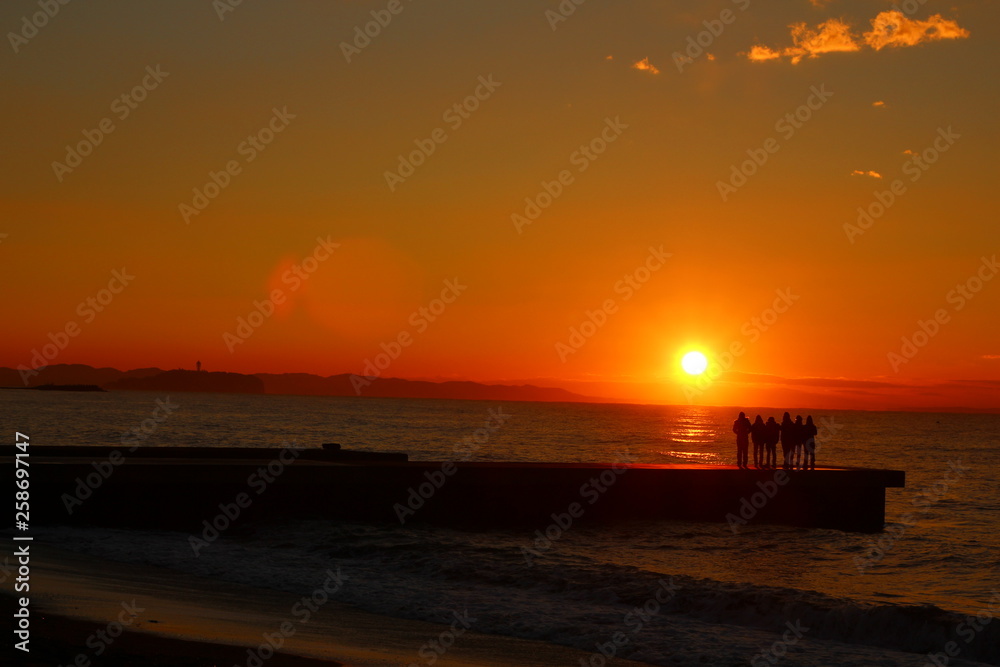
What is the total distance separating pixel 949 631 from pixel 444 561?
402 inches

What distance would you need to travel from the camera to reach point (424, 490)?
2658cm

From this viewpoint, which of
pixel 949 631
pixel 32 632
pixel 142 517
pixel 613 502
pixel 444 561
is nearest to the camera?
pixel 32 632

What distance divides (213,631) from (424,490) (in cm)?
1438

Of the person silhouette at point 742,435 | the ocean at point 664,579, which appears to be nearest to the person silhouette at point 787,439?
the person silhouette at point 742,435

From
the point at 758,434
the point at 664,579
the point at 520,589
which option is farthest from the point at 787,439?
the point at 520,589

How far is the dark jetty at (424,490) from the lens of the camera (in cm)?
2398

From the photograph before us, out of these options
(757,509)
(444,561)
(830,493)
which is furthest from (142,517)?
(830,493)

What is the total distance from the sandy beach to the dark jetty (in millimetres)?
6762

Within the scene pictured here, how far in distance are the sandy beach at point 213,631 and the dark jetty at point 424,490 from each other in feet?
22.2

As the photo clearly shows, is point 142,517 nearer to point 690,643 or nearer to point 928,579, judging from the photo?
point 690,643

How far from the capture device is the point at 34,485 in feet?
75.5

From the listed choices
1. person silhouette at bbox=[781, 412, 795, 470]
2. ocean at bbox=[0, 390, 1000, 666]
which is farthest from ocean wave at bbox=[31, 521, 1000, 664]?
person silhouette at bbox=[781, 412, 795, 470]

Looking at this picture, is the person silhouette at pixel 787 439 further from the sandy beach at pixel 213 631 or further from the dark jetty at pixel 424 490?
the sandy beach at pixel 213 631

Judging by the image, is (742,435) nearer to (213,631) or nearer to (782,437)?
(782,437)
